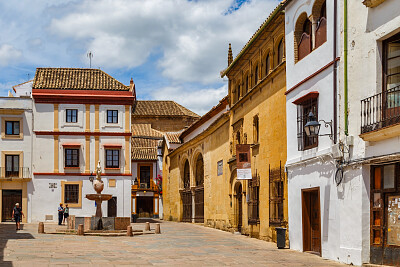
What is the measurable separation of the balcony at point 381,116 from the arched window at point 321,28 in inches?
136

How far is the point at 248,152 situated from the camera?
81.5ft

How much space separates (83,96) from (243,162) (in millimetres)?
18503

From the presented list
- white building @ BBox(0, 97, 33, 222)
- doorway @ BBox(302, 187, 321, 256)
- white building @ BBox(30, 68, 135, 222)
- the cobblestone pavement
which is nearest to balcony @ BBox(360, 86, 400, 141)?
the cobblestone pavement

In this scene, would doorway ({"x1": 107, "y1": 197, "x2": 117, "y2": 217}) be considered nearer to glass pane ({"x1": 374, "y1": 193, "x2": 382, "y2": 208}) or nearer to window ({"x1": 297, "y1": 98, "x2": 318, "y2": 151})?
window ({"x1": 297, "y1": 98, "x2": 318, "y2": 151})

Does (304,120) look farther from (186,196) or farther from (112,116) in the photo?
(186,196)

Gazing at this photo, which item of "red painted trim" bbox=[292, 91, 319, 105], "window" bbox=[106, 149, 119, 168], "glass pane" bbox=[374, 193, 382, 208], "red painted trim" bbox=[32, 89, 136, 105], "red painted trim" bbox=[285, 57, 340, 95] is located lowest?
"glass pane" bbox=[374, 193, 382, 208]

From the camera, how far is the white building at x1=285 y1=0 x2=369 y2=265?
14609 mm

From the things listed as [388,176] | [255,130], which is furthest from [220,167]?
[388,176]

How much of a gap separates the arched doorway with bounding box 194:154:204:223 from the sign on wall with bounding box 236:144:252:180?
12855 millimetres

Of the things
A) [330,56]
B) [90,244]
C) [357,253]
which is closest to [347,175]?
[357,253]

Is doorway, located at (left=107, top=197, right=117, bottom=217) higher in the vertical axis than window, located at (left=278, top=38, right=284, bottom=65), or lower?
lower

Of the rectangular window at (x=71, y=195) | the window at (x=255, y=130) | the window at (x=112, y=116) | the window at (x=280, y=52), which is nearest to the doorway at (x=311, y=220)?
the window at (x=280, y=52)

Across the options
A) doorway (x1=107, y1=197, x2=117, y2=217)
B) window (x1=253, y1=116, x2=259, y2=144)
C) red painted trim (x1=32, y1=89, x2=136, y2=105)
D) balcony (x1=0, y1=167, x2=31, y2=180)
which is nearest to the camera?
window (x1=253, y1=116, x2=259, y2=144)

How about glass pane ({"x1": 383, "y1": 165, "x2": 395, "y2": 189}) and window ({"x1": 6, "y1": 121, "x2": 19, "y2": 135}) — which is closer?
glass pane ({"x1": 383, "y1": 165, "x2": 395, "y2": 189})
